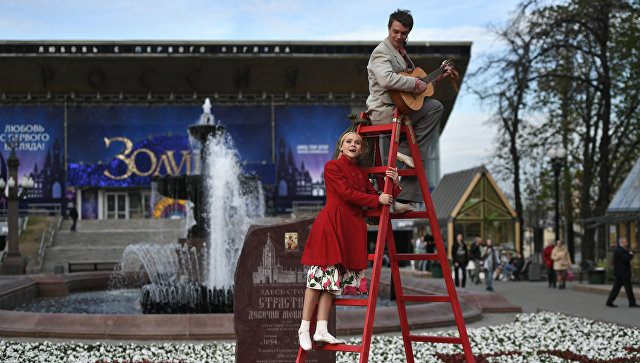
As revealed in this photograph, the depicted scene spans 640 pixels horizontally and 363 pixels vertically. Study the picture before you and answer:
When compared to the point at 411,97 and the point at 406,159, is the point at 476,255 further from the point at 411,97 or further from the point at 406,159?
the point at 411,97

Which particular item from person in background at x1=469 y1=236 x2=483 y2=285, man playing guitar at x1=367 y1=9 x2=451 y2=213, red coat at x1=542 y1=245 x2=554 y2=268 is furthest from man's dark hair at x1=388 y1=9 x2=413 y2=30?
red coat at x1=542 y1=245 x2=554 y2=268

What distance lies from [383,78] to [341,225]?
1.08 m

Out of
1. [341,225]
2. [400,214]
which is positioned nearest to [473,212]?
[400,214]

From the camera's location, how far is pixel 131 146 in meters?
57.2

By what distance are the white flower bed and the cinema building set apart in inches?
1754

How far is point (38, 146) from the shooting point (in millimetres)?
56438

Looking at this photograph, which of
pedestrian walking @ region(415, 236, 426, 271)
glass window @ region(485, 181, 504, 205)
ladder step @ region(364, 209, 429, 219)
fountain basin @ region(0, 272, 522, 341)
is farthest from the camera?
glass window @ region(485, 181, 504, 205)

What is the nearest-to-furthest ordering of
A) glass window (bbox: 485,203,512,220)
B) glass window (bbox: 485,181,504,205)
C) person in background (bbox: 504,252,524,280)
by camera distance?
person in background (bbox: 504,252,524,280) → glass window (bbox: 485,203,512,220) → glass window (bbox: 485,181,504,205)

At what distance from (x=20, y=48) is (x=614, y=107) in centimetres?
4160

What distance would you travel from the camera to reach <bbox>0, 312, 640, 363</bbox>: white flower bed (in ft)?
29.8

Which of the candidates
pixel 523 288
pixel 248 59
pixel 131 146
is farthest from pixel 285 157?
pixel 523 288

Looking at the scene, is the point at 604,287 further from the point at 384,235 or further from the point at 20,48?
the point at 20,48

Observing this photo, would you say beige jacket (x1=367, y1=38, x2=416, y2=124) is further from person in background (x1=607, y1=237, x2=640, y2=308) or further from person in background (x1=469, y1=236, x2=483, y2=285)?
person in background (x1=469, y1=236, x2=483, y2=285)

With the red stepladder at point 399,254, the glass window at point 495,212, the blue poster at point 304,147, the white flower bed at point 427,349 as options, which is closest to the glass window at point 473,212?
the glass window at point 495,212
